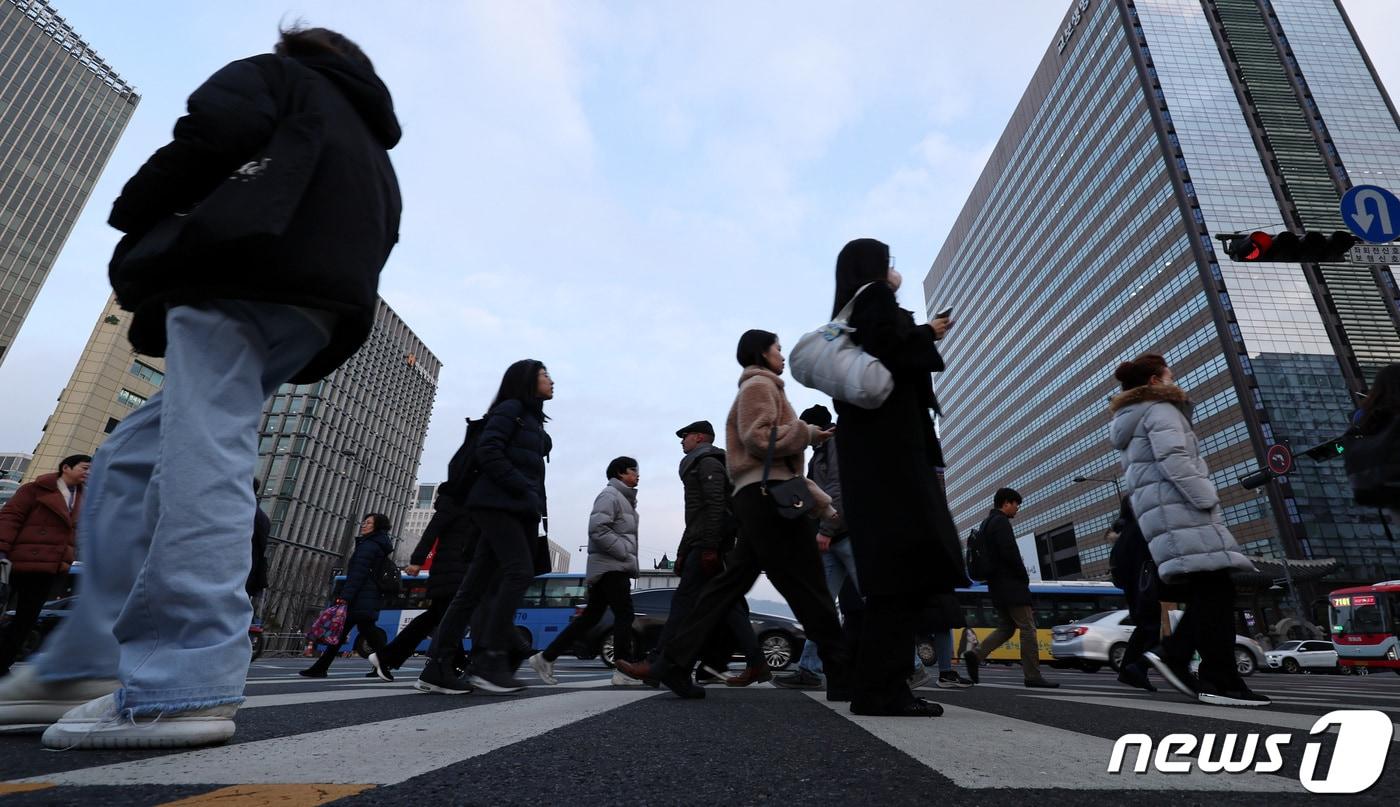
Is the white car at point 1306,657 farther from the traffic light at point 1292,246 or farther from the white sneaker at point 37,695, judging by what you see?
the white sneaker at point 37,695

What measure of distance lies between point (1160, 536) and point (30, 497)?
7907 mm

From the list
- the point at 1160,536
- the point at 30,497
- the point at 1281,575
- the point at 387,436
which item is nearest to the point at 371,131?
the point at 1160,536

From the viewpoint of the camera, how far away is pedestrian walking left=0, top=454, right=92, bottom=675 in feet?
17.4

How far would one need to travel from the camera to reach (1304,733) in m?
1.99

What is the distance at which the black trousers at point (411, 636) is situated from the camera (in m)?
5.47

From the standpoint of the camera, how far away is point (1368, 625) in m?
22.4

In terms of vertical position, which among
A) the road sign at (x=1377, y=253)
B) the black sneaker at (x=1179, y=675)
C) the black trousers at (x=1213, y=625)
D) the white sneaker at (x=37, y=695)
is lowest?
the white sneaker at (x=37, y=695)

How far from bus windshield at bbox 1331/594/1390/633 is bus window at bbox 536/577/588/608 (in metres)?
24.6

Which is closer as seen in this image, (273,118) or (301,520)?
(273,118)

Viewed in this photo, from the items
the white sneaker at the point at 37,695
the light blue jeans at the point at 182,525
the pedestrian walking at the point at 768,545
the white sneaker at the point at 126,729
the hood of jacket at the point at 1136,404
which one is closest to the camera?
the white sneaker at the point at 126,729

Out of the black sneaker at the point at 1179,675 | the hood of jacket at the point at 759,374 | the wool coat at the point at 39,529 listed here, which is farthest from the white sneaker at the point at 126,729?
the wool coat at the point at 39,529

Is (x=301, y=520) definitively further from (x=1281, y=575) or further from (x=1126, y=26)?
(x=1126, y=26)

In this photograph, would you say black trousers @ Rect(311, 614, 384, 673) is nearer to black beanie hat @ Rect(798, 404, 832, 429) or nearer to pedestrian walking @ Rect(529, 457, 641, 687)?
pedestrian walking @ Rect(529, 457, 641, 687)

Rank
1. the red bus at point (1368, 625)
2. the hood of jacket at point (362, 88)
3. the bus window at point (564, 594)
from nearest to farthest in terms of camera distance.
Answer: the hood of jacket at point (362, 88) → the bus window at point (564, 594) → the red bus at point (1368, 625)
